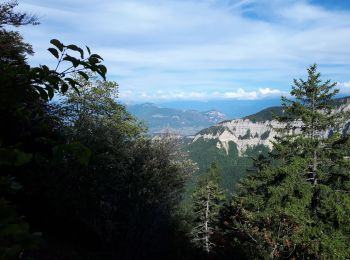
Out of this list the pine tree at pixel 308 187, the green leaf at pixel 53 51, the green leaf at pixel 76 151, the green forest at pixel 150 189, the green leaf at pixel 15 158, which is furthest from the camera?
the pine tree at pixel 308 187

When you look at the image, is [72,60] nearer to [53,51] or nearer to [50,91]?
[53,51]

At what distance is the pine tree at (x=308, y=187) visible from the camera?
1959cm

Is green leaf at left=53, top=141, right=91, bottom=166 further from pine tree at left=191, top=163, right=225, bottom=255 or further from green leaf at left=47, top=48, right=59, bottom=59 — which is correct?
pine tree at left=191, top=163, right=225, bottom=255

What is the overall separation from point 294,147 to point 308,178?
2.06 metres

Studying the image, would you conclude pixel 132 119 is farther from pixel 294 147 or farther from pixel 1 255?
pixel 1 255

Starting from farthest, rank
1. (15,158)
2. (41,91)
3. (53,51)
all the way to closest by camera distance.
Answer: (41,91)
(53,51)
(15,158)

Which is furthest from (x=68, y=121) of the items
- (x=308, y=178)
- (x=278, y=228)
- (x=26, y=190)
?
(x=308, y=178)

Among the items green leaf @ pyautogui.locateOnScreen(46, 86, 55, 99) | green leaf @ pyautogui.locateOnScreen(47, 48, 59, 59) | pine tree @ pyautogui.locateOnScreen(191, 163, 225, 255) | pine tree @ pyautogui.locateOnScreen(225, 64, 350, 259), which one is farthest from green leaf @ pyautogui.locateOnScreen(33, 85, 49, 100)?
pine tree @ pyautogui.locateOnScreen(191, 163, 225, 255)

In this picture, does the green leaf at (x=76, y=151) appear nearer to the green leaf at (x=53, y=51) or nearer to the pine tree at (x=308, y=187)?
A: the green leaf at (x=53, y=51)

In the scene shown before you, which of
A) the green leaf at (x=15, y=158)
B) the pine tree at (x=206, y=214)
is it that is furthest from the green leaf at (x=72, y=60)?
the pine tree at (x=206, y=214)

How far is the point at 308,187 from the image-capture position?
70.9 feet

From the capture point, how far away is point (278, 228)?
19641 millimetres

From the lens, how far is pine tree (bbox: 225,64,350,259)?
19.6 metres

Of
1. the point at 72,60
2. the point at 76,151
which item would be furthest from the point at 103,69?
the point at 76,151
